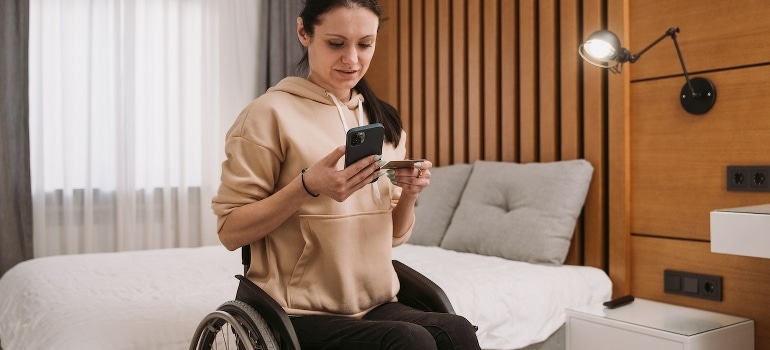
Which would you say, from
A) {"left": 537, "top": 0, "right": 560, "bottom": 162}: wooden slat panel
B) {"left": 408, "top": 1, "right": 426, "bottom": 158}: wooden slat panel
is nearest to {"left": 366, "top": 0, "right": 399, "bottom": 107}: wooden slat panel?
{"left": 408, "top": 1, "right": 426, "bottom": 158}: wooden slat panel

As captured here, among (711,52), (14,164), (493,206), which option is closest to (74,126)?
(14,164)

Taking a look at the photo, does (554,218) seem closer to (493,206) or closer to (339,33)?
(493,206)

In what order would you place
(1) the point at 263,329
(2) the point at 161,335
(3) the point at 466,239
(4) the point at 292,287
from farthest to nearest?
(3) the point at 466,239 < (2) the point at 161,335 < (4) the point at 292,287 < (1) the point at 263,329

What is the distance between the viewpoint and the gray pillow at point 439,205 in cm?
322

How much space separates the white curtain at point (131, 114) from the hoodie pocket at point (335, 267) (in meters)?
2.75

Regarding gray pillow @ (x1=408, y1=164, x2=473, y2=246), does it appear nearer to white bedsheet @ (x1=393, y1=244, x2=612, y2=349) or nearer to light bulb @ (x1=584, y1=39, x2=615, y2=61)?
white bedsheet @ (x1=393, y1=244, x2=612, y2=349)

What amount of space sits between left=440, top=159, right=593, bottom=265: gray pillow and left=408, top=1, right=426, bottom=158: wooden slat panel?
0.80 m

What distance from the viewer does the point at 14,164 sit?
143 inches

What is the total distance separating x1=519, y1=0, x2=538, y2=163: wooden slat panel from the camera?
3.10m

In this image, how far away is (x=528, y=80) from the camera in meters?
3.12

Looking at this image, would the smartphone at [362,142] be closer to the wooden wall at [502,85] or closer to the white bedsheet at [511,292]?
the white bedsheet at [511,292]

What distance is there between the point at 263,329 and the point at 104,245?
2965mm

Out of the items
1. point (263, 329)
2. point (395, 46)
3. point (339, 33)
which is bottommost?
point (263, 329)

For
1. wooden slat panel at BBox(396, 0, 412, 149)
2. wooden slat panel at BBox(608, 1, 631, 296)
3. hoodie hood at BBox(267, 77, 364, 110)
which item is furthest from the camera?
wooden slat panel at BBox(396, 0, 412, 149)
